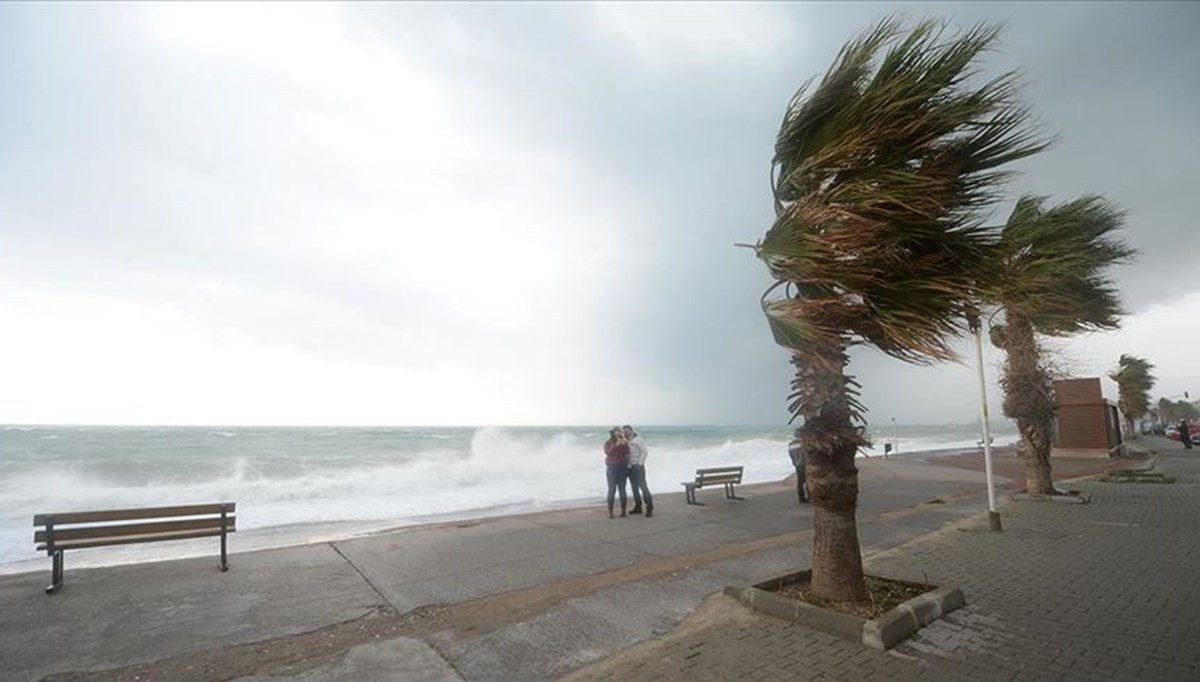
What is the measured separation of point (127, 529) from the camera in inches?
269

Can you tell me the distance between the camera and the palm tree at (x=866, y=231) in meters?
4.49

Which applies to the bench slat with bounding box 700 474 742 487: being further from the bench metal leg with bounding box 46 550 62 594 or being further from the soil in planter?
the bench metal leg with bounding box 46 550 62 594

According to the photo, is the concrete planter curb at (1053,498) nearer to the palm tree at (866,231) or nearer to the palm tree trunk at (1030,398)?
the palm tree trunk at (1030,398)

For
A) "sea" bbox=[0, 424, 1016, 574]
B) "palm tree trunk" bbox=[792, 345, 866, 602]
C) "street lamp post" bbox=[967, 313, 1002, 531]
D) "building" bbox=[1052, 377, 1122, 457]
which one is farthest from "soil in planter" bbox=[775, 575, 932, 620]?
"building" bbox=[1052, 377, 1122, 457]

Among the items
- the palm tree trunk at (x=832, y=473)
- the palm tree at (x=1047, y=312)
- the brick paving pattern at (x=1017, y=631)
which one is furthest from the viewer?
the palm tree at (x=1047, y=312)

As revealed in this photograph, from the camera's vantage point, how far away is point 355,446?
43094mm

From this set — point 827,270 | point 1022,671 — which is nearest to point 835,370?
point 827,270

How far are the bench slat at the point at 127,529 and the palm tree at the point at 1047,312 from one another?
13922mm

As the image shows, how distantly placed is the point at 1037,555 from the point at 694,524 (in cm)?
506

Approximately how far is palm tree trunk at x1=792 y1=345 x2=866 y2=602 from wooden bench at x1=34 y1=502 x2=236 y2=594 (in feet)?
24.0

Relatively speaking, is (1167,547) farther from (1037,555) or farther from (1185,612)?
(1185,612)

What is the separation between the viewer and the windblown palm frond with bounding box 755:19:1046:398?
4.48 m

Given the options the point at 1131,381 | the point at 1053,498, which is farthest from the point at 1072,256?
the point at 1131,381

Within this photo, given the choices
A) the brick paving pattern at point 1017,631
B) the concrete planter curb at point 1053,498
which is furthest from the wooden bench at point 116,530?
the concrete planter curb at point 1053,498
